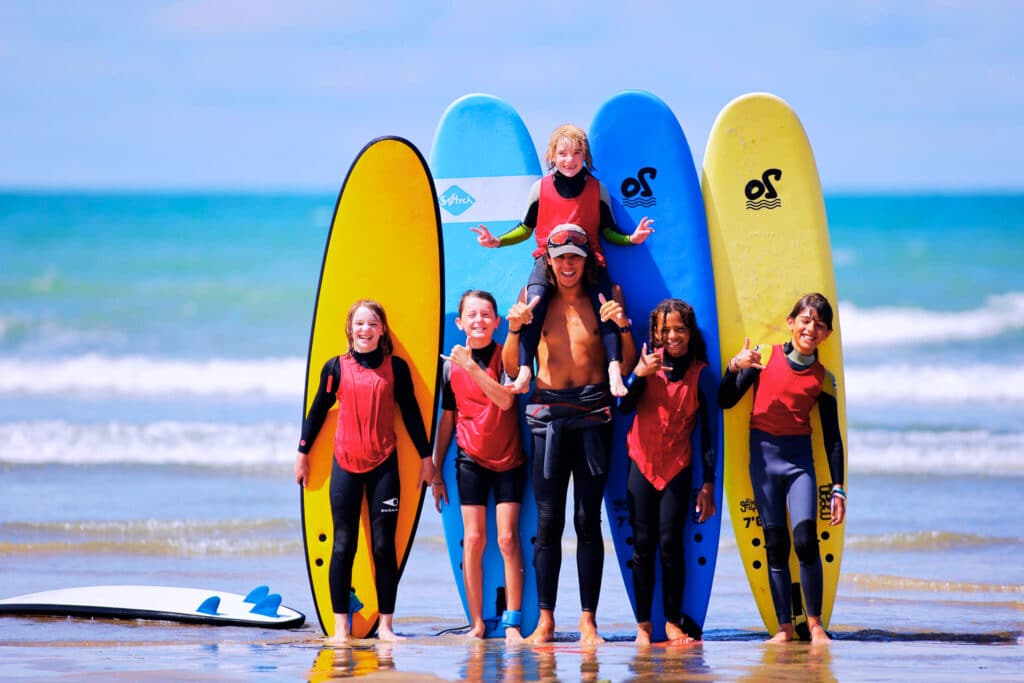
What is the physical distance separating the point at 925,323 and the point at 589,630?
13624 mm

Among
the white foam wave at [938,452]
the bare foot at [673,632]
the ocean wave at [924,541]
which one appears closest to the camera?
A: the bare foot at [673,632]

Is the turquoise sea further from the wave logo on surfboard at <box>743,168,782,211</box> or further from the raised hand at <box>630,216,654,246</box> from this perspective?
the wave logo on surfboard at <box>743,168,782,211</box>

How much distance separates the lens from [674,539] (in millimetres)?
5180

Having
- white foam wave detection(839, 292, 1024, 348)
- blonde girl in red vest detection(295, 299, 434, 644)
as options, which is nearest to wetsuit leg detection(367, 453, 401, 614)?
blonde girl in red vest detection(295, 299, 434, 644)

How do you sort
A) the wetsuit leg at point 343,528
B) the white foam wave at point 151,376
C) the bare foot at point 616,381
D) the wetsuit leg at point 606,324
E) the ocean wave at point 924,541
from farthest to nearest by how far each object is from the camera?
the white foam wave at point 151,376 < the ocean wave at point 924,541 < the wetsuit leg at point 343,528 < the wetsuit leg at point 606,324 < the bare foot at point 616,381

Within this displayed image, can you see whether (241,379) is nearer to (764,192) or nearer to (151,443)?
(151,443)

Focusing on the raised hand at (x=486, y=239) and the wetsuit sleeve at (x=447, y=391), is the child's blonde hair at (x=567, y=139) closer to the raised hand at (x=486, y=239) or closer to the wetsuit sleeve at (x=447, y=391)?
the raised hand at (x=486, y=239)

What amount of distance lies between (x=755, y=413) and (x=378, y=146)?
1.98 metres

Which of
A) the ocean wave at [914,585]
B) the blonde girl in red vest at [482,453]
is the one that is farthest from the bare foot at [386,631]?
the ocean wave at [914,585]

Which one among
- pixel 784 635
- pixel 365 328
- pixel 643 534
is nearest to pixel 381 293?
pixel 365 328

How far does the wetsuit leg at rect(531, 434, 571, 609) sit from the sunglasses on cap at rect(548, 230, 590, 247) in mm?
759

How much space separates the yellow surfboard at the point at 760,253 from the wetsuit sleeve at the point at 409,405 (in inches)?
50.7

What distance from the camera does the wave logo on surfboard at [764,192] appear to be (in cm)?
562

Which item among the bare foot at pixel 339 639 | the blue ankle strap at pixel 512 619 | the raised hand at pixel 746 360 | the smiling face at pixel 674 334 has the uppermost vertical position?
the smiling face at pixel 674 334
